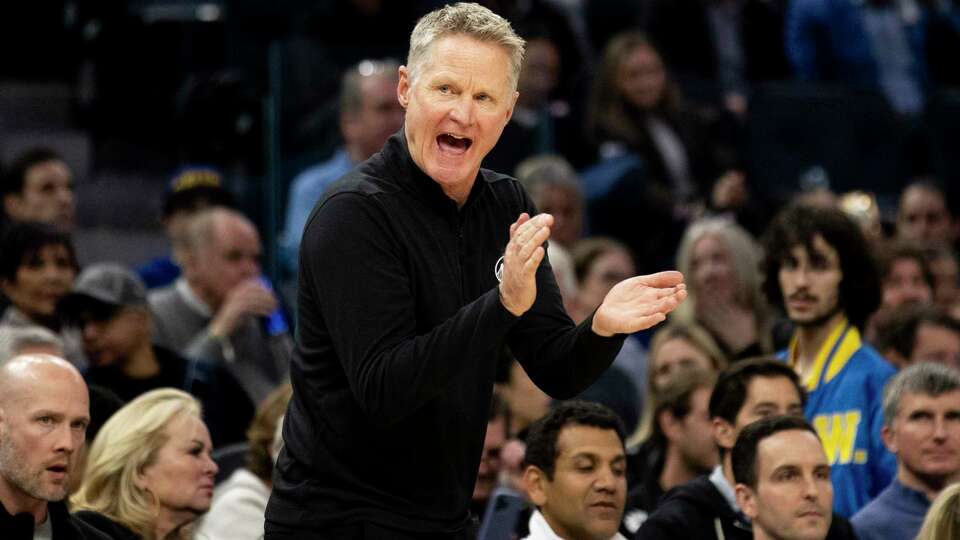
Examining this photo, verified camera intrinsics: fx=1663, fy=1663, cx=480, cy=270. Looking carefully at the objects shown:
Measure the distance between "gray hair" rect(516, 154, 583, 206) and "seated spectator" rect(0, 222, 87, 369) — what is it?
7.57ft

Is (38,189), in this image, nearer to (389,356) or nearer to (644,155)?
(644,155)

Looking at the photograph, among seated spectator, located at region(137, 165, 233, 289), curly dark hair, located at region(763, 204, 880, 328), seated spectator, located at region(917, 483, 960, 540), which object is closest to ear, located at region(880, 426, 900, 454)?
curly dark hair, located at region(763, 204, 880, 328)

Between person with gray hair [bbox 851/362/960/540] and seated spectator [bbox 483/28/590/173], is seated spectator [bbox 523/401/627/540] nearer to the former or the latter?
person with gray hair [bbox 851/362/960/540]

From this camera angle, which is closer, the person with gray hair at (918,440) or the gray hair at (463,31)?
the gray hair at (463,31)

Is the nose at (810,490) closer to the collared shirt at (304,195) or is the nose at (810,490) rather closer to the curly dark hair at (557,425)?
the curly dark hair at (557,425)

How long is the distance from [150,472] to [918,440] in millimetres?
2522

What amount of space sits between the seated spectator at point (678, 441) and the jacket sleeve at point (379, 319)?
308 centimetres

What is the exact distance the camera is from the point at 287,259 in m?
8.23

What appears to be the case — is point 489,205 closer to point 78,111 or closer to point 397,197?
point 397,197

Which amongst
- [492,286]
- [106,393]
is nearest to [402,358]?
[492,286]

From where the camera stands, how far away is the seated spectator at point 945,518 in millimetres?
4883

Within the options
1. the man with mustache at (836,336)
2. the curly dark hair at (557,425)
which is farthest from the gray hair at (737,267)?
the curly dark hair at (557,425)

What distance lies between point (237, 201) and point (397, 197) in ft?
18.6

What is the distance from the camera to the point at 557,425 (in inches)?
206
